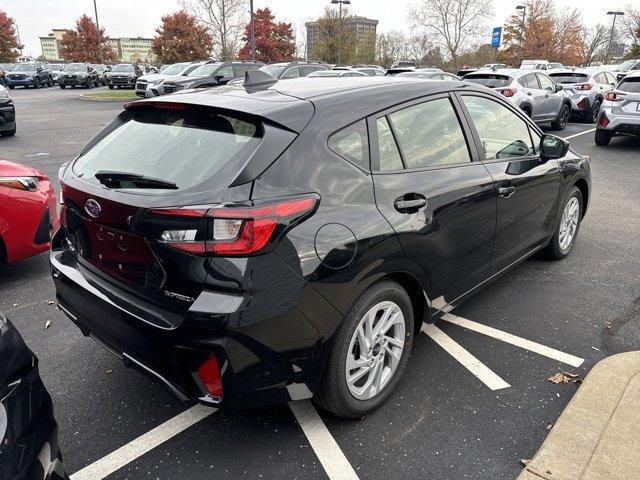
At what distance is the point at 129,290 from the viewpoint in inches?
92.4

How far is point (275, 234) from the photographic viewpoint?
210 cm

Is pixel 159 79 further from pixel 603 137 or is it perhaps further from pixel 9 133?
pixel 603 137

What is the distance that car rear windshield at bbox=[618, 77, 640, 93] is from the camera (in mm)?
10445

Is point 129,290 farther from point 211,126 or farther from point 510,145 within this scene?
point 510,145

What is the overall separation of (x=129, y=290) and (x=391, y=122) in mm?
1598

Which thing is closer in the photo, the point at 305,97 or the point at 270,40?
the point at 305,97

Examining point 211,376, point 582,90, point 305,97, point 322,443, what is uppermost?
point 305,97

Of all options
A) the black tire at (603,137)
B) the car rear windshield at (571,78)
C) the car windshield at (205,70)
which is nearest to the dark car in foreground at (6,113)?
the car windshield at (205,70)

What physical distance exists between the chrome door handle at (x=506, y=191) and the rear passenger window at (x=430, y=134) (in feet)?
1.13

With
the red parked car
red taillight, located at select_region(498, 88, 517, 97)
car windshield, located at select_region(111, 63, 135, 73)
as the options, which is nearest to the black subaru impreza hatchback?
the red parked car

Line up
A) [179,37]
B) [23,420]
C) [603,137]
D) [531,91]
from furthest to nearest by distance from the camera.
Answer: [179,37] → [531,91] → [603,137] → [23,420]

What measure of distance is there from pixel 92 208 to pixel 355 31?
53.2 meters

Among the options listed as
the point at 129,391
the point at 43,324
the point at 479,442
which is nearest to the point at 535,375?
the point at 479,442

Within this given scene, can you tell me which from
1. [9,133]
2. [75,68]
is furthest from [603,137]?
[75,68]
